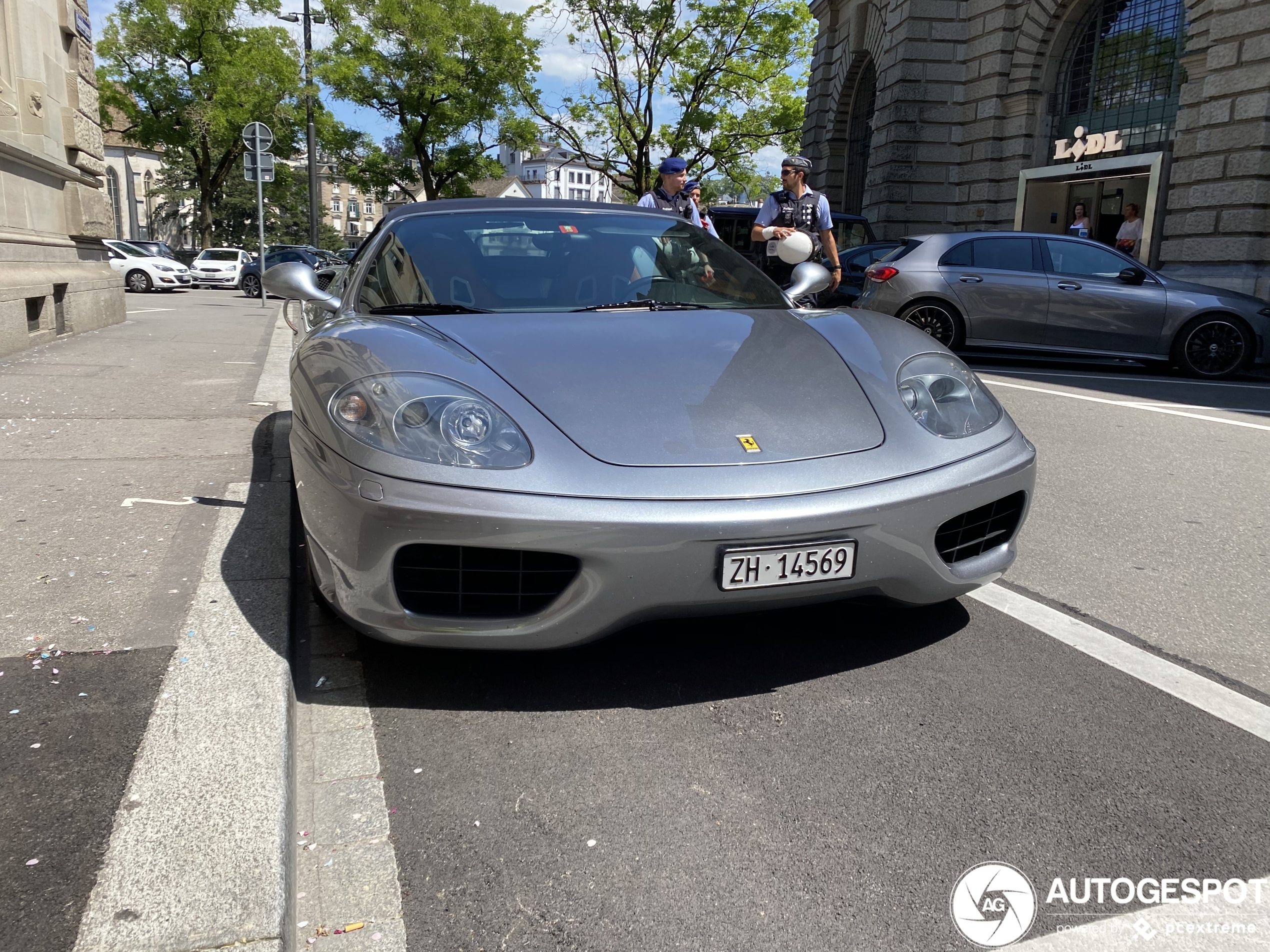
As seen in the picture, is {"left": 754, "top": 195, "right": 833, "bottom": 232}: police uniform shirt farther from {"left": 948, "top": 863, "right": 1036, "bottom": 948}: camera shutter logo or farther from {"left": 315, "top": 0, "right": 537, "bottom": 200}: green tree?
{"left": 315, "top": 0, "right": 537, "bottom": 200}: green tree

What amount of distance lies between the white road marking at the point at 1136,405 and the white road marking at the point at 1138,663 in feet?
15.7

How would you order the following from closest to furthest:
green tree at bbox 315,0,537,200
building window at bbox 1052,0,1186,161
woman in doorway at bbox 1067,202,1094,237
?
woman in doorway at bbox 1067,202,1094,237 → building window at bbox 1052,0,1186,161 → green tree at bbox 315,0,537,200

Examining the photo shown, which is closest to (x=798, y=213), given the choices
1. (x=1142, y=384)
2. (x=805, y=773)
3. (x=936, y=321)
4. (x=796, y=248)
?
(x=936, y=321)

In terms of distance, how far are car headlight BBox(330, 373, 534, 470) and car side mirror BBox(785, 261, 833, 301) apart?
190cm

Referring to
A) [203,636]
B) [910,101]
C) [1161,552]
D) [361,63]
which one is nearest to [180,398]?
[203,636]

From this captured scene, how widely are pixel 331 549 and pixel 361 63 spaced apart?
41.1 meters

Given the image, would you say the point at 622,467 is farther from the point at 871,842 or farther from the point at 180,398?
the point at 180,398

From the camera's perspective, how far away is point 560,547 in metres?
2.38

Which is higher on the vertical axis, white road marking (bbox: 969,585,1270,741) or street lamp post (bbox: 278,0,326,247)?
street lamp post (bbox: 278,0,326,247)

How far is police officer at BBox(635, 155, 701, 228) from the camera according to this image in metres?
7.65

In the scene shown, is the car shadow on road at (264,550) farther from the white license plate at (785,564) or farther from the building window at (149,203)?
the building window at (149,203)

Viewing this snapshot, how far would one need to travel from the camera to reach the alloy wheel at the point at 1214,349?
34.9ft

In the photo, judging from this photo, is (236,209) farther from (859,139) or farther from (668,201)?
(668,201)

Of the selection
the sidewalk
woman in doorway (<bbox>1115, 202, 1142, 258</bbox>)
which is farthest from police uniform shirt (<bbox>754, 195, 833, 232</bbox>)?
woman in doorway (<bbox>1115, 202, 1142, 258</bbox>)
